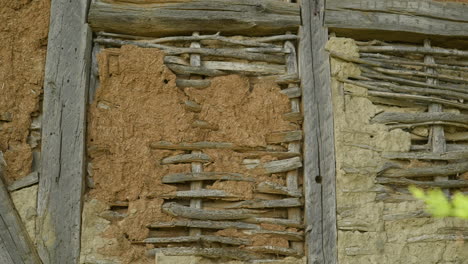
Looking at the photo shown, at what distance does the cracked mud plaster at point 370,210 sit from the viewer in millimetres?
3605

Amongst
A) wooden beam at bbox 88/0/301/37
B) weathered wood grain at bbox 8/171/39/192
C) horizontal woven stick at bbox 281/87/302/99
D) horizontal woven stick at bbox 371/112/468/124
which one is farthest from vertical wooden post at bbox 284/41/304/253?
weathered wood grain at bbox 8/171/39/192

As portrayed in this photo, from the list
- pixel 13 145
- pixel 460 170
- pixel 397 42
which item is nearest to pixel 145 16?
pixel 13 145

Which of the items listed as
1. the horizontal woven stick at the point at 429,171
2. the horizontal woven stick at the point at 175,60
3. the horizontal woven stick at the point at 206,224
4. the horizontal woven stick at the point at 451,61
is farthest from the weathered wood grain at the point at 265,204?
the horizontal woven stick at the point at 451,61

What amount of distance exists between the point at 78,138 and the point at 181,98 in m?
0.70

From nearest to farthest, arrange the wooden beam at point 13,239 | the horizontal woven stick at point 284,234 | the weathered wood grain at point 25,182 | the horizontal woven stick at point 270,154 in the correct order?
1. the wooden beam at point 13,239
2. the weathered wood grain at point 25,182
3. the horizontal woven stick at point 284,234
4. the horizontal woven stick at point 270,154

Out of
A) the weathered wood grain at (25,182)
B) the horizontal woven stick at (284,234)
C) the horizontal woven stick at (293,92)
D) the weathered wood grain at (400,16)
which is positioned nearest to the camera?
the weathered wood grain at (25,182)

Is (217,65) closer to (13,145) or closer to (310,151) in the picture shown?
(310,151)

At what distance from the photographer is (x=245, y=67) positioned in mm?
3793

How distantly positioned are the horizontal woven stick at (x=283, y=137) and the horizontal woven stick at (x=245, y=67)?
43 cm

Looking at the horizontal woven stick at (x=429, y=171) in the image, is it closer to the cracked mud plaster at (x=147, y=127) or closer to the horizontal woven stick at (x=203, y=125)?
the cracked mud plaster at (x=147, y=127)

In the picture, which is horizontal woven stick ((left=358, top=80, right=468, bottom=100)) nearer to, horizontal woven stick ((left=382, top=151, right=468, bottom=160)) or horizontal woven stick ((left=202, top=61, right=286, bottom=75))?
horizontal woven stick ((left=382, top=151, right=468, bottom=160))

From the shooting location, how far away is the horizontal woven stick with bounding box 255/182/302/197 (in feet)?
11.9

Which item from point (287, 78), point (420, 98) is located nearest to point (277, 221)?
point (287, 78)

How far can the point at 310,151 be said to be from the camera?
371cm
